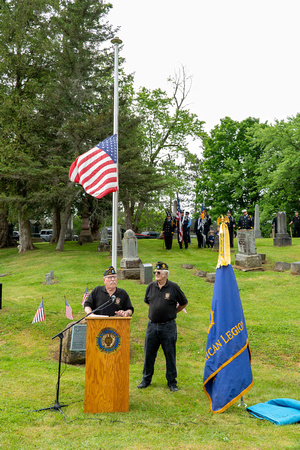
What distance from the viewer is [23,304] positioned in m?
11.1

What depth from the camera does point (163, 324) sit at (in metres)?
5.42

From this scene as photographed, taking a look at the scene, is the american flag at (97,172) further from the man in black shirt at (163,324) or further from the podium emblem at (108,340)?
the podium emblem at (108,340)

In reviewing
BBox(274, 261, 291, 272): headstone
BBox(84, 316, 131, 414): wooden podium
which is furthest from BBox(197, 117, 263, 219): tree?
BBox(84, 316, 131, 414): wooden podium

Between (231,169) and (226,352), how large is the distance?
32298mm

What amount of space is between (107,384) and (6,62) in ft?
85.0

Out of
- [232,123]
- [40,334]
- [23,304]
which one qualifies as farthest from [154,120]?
[40,334]

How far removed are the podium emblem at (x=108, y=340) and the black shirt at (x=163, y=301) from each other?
93 cm

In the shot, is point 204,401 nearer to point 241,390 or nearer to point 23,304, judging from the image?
point 241,390

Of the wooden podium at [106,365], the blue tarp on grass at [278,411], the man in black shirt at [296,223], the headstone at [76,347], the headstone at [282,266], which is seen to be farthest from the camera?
the man in black shirt at [296,223]

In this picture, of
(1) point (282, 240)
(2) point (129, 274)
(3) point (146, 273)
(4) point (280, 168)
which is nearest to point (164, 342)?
(3) point (146, 273)

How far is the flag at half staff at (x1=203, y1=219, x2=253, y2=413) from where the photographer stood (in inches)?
A: 191

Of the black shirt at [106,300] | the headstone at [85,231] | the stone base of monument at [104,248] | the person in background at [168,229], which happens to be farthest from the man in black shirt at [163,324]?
the headstone at [85,231]

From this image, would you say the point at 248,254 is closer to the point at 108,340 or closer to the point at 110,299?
the point at 110,299

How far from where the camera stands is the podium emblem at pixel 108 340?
181 inches
